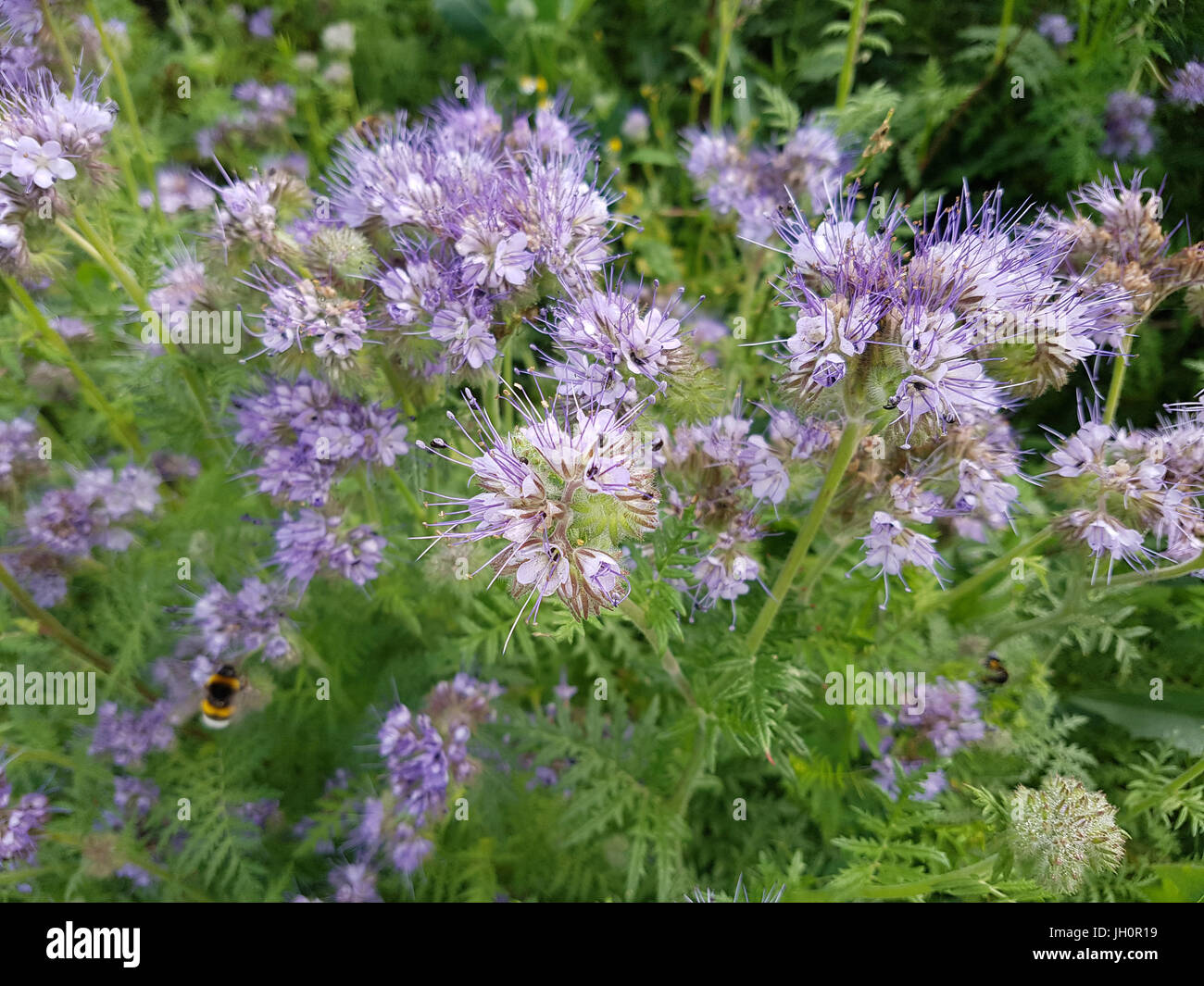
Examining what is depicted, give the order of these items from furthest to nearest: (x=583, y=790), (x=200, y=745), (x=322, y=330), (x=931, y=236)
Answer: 1. (x=200, y=745)
2. (x=583, y=790)
3. (x=322, y=330)
4. (x=931, y=236)

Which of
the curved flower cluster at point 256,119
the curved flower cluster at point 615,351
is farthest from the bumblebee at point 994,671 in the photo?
the curved flower cluster at point 256,119

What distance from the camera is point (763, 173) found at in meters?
3.39

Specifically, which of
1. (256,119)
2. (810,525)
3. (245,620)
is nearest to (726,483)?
(810,525)

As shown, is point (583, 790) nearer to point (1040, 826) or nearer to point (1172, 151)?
point (1040, 826)

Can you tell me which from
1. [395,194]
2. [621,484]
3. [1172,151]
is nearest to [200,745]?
[395,194]

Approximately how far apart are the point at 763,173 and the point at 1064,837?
103 inches

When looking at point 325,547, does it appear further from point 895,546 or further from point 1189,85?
point 1189,85

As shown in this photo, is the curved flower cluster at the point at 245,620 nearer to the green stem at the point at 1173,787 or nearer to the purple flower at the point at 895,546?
the purple flower at the point at 895,546

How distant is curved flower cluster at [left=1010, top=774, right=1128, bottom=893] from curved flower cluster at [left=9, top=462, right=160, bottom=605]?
3.07 metres

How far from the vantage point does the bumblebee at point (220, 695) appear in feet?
8.87

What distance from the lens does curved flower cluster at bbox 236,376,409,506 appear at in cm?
234

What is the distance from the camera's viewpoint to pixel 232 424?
2738 millimetres

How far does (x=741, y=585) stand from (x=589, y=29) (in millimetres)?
4523

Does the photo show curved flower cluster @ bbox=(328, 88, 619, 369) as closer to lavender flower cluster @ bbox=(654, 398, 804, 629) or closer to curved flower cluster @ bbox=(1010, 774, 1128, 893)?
lavender flower cluster @ bbox=(654, 398, 804, 629)
